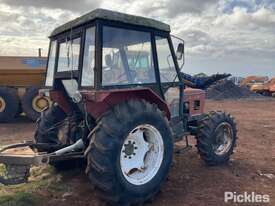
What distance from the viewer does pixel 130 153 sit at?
14.0 feet

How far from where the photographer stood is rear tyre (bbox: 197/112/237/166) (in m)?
5.71

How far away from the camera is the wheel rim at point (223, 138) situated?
593cm

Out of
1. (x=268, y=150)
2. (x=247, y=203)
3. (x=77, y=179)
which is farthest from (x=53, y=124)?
(x=268, y=150)

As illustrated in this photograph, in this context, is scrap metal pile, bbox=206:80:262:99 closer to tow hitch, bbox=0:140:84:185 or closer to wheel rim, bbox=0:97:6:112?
wheel rim, bbox=0:97:6:112

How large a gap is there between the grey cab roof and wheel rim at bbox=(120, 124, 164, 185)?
140 cm

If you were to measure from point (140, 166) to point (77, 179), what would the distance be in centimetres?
129

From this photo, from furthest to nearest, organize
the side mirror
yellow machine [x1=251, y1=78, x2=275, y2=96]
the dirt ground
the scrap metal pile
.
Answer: yellow machine [x1=251, y1=78, x2=275, y2=96]
the scrap metal pile
the side mirror
the dirt ground

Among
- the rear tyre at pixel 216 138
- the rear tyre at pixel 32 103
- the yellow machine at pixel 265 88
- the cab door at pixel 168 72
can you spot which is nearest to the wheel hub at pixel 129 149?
the cab door at pixel 168 72

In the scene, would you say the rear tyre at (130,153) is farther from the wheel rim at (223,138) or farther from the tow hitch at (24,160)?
the wheel rim at (223,138)

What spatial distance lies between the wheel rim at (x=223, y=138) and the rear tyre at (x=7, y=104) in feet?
26.2

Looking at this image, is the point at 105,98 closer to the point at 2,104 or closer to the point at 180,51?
the point at 180,51

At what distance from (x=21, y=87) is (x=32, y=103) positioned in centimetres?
84

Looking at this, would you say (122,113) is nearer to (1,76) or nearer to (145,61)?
(145,61)

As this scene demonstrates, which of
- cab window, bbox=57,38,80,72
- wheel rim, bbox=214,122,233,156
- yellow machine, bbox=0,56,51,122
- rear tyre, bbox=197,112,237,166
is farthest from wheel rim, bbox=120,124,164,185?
yellow machine, bbox=0,56,51,122
